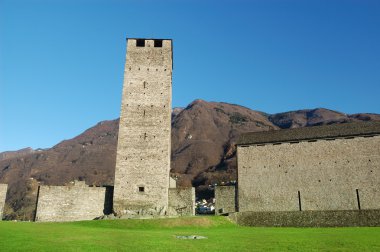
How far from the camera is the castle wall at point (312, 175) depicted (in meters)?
31.0

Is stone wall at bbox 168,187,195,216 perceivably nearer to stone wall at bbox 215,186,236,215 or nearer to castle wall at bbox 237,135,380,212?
stone wall at bbox 215,186,236,215

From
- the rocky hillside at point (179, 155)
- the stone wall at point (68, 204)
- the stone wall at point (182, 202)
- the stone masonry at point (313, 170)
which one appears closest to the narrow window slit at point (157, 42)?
the stone masonry at point (313, 170)

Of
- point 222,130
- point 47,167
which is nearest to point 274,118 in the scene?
point 222,130

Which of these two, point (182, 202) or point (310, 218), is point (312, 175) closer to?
point (310, 218)

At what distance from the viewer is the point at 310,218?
88.7ft

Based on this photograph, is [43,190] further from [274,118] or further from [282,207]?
[274,118]

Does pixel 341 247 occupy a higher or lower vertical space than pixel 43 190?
lower

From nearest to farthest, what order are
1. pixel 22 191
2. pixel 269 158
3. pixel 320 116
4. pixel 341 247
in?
pixel 341 247
pixel 269 158
pixel 22 191
pixel 320 116

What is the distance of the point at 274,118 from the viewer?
168m

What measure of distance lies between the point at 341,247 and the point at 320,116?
160 metres

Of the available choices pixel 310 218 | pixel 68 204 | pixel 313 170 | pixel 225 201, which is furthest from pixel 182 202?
pixel 313 170

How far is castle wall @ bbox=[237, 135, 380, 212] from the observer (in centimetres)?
3095

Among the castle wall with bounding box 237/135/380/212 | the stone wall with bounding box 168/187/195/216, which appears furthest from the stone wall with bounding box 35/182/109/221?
the castle wall with bounding box 237/135/380/212

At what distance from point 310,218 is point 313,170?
6747 mm
